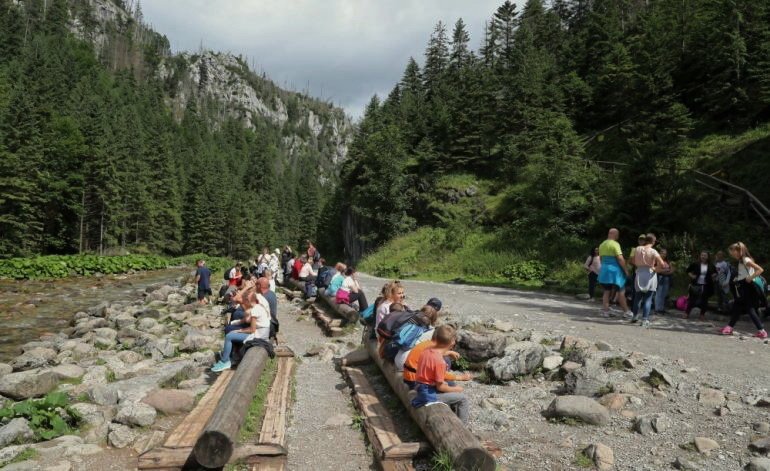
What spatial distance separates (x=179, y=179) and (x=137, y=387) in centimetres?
8829

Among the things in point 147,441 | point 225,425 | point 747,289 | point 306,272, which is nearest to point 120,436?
point 147,441

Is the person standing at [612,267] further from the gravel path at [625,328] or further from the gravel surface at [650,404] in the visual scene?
the gravel surface at [650,404]

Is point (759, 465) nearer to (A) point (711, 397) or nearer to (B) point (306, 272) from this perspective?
(A) point (711, 397)

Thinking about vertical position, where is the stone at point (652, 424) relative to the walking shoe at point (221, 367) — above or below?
above

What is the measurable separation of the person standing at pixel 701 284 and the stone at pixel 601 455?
9.53m

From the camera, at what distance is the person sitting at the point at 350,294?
1477cm

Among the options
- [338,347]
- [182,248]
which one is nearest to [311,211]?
[182,248]

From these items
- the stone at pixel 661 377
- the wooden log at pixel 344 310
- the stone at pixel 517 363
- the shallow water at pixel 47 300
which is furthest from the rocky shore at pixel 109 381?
the stone at pixel 661 377

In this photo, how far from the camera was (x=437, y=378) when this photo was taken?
6.02m

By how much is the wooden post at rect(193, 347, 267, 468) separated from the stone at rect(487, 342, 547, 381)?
4.18 m

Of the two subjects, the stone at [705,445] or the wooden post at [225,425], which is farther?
the stone at [705,445]

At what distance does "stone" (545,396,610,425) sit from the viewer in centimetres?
623

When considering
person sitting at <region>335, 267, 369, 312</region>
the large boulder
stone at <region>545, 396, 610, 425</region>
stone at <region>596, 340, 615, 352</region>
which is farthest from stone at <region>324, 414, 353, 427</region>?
person sitting at <region>335, 267, 369, 312</region>

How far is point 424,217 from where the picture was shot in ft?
129
